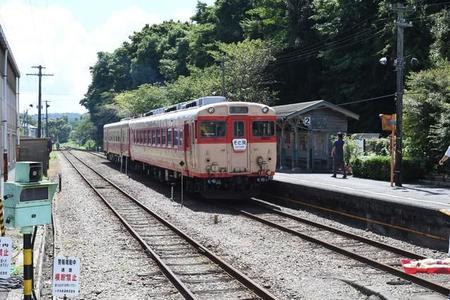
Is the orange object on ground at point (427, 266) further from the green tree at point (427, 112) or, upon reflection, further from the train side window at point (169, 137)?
the train side window at point (169, 137)

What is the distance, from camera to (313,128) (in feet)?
84.0

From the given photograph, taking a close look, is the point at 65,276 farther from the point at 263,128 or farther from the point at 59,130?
the point at 59,130

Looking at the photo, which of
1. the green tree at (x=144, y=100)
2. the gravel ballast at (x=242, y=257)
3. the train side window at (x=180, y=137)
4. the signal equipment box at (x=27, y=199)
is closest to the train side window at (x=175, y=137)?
the train side window at (x=180, y=137)

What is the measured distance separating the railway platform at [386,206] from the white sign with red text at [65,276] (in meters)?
4.47

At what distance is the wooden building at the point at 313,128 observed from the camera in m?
25.6

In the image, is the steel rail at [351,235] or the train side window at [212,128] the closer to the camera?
the steel rail at [351,235]

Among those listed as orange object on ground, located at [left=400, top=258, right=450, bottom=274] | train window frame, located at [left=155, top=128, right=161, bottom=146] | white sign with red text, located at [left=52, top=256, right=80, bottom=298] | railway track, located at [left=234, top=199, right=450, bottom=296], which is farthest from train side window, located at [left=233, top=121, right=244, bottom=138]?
white sign with red text, located at [left=52, top=256, right=80, bottom=298]

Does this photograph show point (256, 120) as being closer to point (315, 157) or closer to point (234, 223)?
point (234, 223)

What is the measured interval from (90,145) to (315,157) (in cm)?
8837

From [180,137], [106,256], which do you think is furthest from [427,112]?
[106,256]

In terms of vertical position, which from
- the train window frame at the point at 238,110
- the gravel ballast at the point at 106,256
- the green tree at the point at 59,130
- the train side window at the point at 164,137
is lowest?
the gravel ballast at the point at 106,256

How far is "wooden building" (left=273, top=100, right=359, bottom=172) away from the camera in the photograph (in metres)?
25.6

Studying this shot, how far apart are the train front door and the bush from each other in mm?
6678

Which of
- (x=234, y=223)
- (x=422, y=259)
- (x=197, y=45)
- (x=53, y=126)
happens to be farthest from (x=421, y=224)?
(x=53, y=126)
